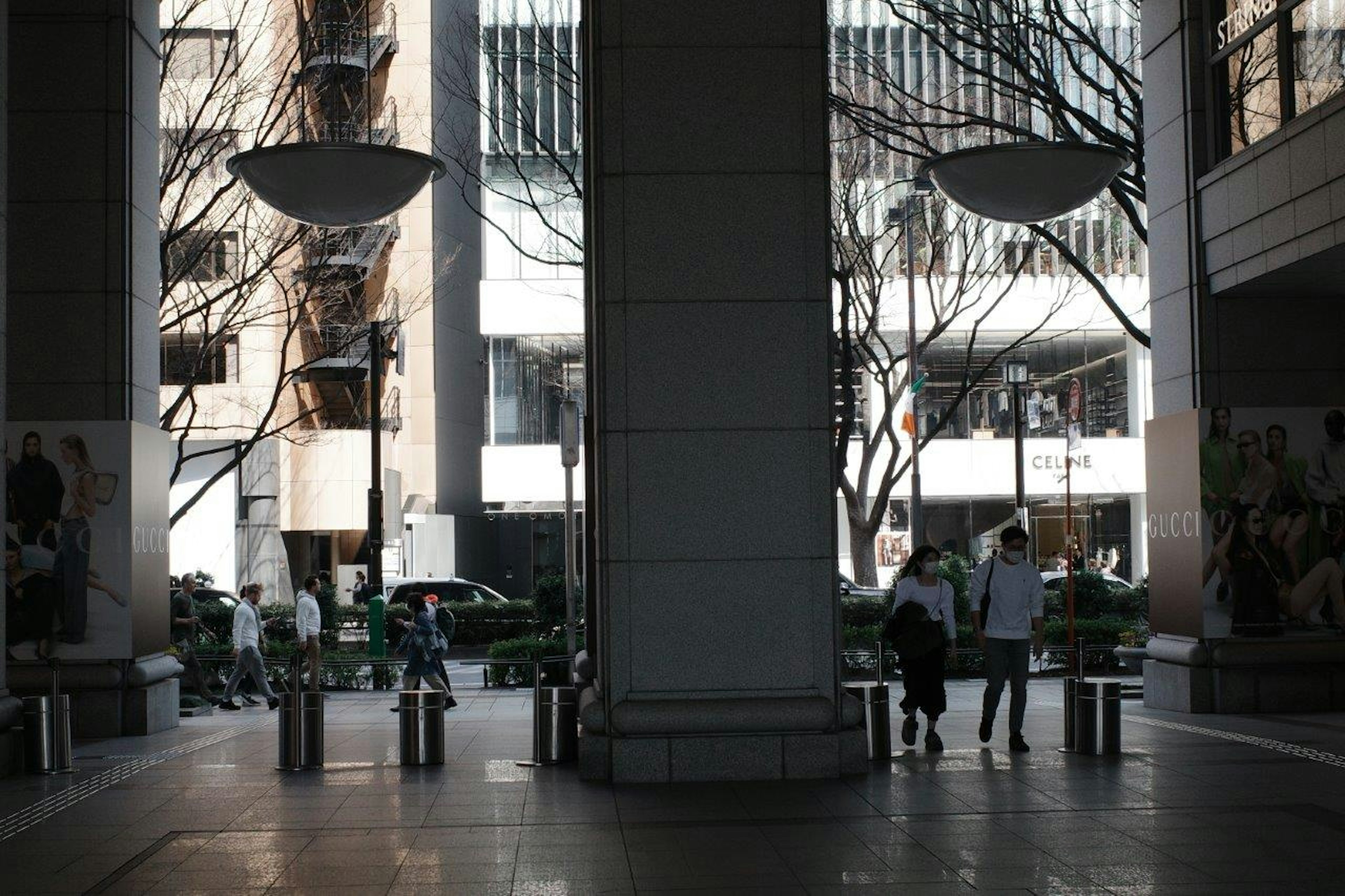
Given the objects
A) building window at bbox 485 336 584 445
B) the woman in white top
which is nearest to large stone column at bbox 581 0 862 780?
the woman in white top

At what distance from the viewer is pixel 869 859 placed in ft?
26.1

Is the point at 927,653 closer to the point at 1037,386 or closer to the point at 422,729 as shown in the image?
the point at 422,729

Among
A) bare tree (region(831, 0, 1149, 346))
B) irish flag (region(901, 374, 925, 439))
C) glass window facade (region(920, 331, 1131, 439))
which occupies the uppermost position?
bare tree (region(831, 0, 1149, 346))

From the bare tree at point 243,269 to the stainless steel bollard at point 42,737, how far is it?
5629 mm

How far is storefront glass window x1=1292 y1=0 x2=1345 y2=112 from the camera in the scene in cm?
1327

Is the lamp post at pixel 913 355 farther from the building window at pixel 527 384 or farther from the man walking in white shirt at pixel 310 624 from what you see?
the building window at pixel 527 384

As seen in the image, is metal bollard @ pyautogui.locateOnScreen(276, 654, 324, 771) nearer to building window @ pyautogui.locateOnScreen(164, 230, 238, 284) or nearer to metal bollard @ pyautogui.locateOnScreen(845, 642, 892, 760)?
metal bollard @ pyautogui.locateOnScreen(845, 642, 892, 760)

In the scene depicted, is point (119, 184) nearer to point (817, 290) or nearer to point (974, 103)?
→ point (817, 290)

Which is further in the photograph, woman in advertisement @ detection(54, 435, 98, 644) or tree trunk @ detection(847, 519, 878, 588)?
tree trunk @ detection(847, 519, 878, 588)

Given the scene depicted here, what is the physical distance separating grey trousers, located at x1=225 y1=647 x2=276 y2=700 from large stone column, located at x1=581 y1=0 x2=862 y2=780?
365 inches

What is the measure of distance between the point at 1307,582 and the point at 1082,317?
32167mm

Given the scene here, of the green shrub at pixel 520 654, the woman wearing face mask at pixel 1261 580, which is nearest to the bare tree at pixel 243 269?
the green shrub at pixel 520 654

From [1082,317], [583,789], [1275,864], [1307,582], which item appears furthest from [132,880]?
[1082,317]

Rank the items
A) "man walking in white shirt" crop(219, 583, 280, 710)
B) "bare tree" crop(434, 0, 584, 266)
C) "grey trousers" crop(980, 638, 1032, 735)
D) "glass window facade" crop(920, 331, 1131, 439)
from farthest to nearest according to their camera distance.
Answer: "glass window facade" crop(920, 331, 1131, 439) → "bare tree" crop(434, 0, 584, 266) → "man walking in white shirt" crop(219, 583, 280, 710) → "grey trousers" crop(980, 638, 1032, 735)
